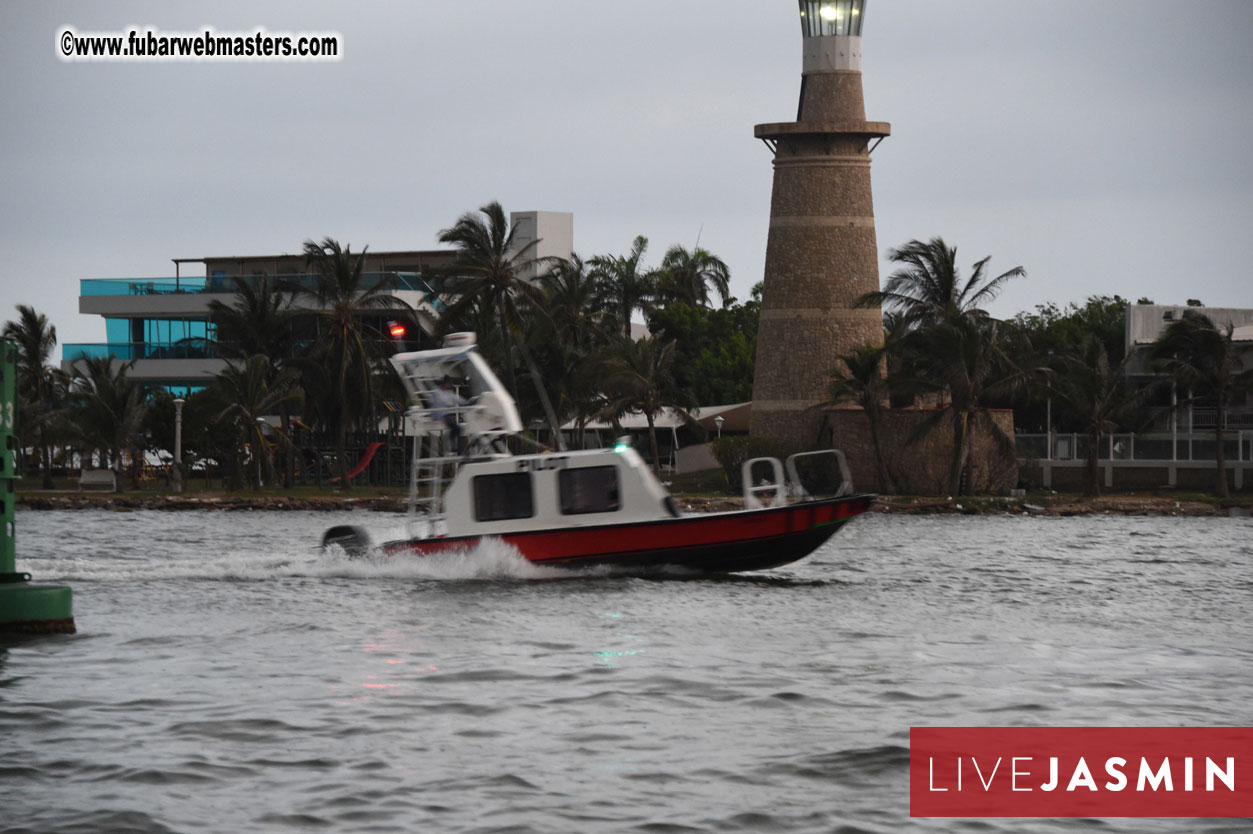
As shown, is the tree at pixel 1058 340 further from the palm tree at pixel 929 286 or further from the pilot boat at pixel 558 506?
the pilot boat at pixel 558 506

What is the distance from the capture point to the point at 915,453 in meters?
54.9

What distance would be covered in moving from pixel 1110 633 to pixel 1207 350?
36.4m

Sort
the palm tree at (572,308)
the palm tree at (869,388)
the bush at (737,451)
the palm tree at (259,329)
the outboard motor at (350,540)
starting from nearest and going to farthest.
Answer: the outboard motor at (350,540), the palm tree at (869,388), the bush at (737,451), the palm tree at (572,308), the palm tree at (259,329)

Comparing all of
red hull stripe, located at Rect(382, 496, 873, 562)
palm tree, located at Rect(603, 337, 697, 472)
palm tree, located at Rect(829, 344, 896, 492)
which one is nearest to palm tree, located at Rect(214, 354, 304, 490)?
palm tree, located at Rect(603, 337, 697, 472)

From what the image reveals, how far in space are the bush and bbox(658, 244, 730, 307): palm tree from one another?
72.4 ft

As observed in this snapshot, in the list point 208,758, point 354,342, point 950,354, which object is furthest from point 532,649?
point 354,342

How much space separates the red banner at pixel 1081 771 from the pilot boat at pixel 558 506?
35.2ft

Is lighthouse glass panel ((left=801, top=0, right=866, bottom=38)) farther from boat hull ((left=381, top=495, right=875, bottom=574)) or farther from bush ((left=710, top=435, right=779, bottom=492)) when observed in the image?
boat hull ((left=381, top=495, right=875, bottom=574))

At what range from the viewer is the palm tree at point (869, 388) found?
53.8m

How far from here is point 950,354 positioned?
5172 centimetres

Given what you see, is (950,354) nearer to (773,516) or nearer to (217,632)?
(773,516)

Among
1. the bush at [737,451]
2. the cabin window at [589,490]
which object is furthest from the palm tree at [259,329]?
the cabin window at [589,490]

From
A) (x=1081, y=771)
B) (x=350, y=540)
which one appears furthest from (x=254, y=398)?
(x=1081, y=771)

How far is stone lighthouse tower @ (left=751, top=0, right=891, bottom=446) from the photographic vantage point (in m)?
55.5
